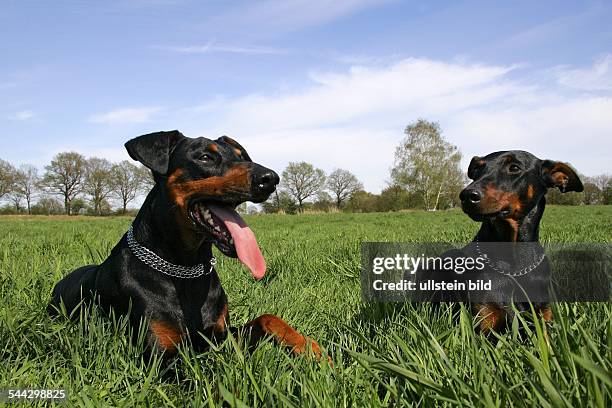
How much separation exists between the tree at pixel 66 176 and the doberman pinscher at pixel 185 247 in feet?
260

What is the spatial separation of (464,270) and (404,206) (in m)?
70.1

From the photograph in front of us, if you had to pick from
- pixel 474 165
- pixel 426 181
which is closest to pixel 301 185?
pixel 426 181

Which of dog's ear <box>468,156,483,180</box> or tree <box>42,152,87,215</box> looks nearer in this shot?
dog's ear <box>468,156,483,180</box>

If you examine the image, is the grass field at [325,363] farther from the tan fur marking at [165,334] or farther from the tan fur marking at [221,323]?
the tan fur marking at [221,323]

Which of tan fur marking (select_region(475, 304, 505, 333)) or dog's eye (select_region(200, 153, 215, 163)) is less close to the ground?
dog's eye (select_region(200, 153, 215, 163))

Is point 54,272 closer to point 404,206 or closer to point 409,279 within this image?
point 409,279

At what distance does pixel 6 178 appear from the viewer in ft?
236

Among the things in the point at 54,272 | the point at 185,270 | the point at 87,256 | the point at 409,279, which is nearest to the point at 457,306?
the point at 409,279

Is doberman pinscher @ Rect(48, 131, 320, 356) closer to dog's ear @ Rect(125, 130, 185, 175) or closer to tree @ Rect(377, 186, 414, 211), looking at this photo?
dog's ear @ Rect(125, 130, 185, 175)

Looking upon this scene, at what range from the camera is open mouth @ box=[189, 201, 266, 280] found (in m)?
3.36

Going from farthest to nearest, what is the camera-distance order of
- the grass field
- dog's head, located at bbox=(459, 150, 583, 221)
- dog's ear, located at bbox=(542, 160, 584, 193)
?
dog's ear, located at bbox=(542, 160, 584, 193)
dog's head, located at bbox=(459, 150, 583, 221)
the grass field

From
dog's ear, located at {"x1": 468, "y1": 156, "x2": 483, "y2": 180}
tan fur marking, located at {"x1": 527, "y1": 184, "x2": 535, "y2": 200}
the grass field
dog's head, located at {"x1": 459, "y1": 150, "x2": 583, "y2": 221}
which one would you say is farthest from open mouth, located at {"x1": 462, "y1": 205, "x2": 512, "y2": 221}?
the grass field

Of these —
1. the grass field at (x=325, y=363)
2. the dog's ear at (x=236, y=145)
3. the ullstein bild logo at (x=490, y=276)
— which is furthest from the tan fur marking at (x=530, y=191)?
the dog's ear at (x=236, y=145)

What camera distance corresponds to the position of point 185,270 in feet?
11.4
